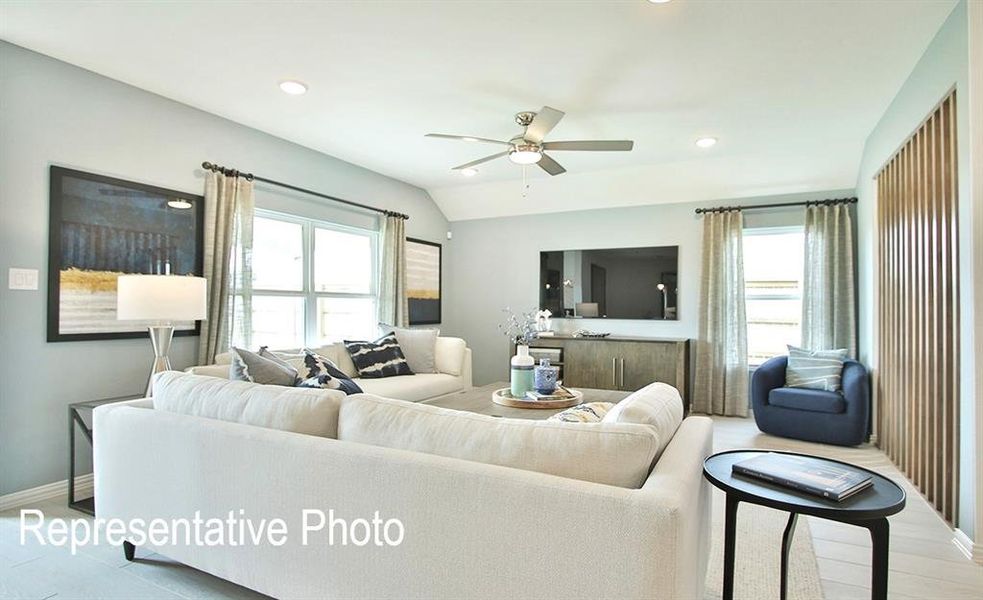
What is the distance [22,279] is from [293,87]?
1858 millimetres

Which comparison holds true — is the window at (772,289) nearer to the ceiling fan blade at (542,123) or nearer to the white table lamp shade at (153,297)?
the ceiling fan blade at (542,123)

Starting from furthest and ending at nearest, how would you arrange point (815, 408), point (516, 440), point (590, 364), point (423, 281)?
1. point (423, 281)
2. point (590, 364)
3. point (815, 408)
4. point (516, 440)

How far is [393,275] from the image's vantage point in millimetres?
5465

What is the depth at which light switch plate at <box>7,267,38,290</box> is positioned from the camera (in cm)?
276

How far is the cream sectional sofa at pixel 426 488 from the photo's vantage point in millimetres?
1179

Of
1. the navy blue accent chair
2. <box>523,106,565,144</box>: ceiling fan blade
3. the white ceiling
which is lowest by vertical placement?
the navy blue accent chair

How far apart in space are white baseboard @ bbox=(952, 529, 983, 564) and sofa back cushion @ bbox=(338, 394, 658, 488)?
197cm

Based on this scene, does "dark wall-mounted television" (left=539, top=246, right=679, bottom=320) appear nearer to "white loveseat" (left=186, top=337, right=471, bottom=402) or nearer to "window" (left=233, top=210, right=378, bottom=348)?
"white loveseat" (left=186, top=337, right=471, bottom=402)

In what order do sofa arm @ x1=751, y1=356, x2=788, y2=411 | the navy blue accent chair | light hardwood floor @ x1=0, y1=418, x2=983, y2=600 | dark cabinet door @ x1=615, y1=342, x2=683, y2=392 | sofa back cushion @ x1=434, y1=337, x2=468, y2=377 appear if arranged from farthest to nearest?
dark cabinet door @ x1=615, y1=342, x2=683, y2=392 < sofa back cushion @ x1=434, y1=337, x2=468, y2=377 < sofa arm @ x1=751, y1=356, x2=788, y2=411 < the navy blue accent chair < light hardwood floor @ x1=0, y1=418, x2=983, y2=600

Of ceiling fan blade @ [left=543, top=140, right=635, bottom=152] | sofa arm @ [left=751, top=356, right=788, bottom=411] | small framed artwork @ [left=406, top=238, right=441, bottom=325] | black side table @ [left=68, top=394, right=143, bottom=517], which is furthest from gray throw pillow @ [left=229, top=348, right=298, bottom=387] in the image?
sofa arm @ [left=751, top=356, right=788, bottom=411]

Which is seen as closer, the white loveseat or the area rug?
the area rug

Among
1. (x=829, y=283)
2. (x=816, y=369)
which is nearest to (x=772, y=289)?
(x=829, y=283)

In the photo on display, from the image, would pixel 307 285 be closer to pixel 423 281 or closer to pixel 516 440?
pixel 423 281

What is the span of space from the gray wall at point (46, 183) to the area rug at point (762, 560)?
3.50 meters
